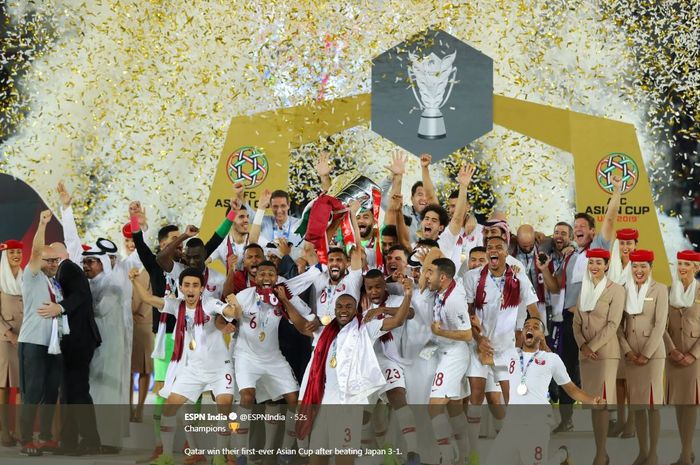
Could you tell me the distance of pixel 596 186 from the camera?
38.2 feet

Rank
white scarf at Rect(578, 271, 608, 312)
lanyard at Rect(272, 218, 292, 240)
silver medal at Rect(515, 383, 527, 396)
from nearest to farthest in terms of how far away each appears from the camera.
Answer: silver medal at Rect(515, 383, 527, 396), white scarf at Rect(578, 271, 608, 312), lanyard at Rect(272, 218, 292, 240)

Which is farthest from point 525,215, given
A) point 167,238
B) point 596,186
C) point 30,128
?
point 30,128

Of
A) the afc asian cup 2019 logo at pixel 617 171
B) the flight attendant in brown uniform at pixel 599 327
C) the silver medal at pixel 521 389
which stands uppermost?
the afc asian cup 2019 logo at pixel 617 171

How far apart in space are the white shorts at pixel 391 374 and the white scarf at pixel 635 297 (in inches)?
77.9

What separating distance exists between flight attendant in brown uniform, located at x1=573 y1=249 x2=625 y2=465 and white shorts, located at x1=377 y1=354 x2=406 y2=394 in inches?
62.7

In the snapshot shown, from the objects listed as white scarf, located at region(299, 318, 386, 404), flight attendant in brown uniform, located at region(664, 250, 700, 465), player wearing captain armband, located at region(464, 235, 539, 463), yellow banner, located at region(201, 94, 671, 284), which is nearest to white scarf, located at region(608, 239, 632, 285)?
flight attendant in brown uniform, located at region(664, 250, 700, 465)

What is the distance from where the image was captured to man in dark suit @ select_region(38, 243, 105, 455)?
890 cm

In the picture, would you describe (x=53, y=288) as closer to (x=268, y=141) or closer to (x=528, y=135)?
(x=268, y=141)

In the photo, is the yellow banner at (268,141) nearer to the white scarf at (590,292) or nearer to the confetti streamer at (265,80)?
the confetti streamer at (265,80)

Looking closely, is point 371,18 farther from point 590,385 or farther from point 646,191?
point 590,385

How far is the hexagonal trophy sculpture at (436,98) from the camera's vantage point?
12.0m

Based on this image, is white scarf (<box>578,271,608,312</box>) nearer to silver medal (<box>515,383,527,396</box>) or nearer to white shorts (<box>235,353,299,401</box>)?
silver medal (<box>515,383,527,396</box>)

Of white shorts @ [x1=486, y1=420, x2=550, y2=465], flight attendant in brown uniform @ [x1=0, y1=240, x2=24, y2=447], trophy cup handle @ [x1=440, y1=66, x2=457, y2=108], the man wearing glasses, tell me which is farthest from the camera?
trophy cup handle @ [x1=440, y1=66, x2=457, y2=108]

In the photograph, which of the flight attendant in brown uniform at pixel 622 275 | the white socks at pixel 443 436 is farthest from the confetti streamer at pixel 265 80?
the white socks at pixel 443 436
